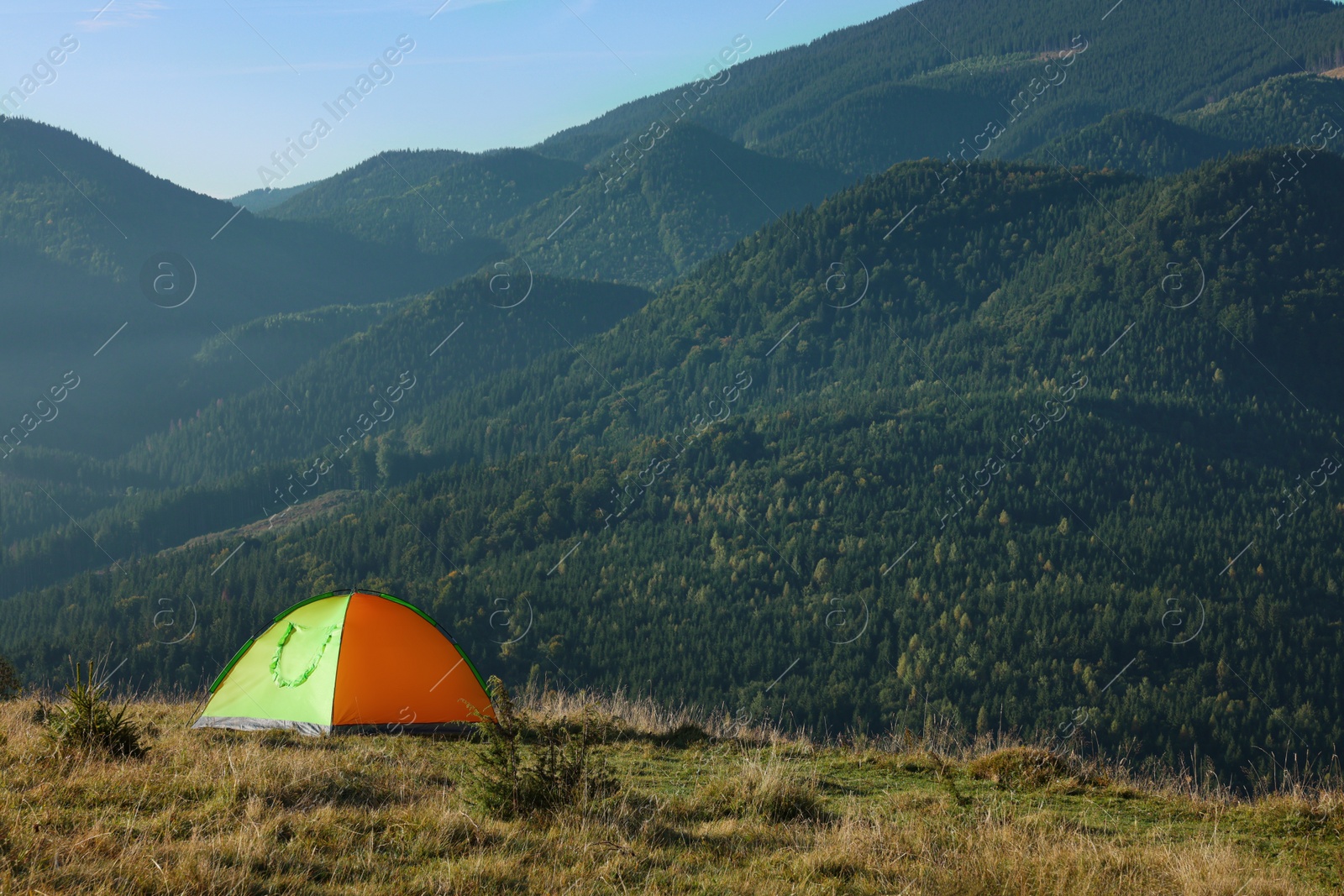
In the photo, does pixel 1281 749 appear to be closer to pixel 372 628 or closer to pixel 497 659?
pixel 497 659

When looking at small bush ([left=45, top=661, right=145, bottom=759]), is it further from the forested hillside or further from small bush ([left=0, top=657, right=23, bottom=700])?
the forested hillside

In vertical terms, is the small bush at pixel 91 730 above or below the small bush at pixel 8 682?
above

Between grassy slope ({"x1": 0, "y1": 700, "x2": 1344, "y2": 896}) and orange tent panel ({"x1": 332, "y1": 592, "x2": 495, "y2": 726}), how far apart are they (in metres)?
2.85

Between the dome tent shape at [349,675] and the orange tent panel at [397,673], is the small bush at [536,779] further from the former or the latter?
the dome tent shape at [349,675]

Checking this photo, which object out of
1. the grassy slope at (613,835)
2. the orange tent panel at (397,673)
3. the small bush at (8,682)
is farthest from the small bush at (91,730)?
the small bush at (8,682)

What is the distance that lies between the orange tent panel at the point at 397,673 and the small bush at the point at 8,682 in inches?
224

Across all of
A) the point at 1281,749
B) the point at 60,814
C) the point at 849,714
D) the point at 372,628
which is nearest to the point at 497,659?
the point at 849,714

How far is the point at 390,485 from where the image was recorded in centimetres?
17675

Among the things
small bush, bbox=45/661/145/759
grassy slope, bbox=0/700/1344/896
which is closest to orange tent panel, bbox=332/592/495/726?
grassy slope, bbox=0/700/1344/896

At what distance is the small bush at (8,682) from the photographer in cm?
1477

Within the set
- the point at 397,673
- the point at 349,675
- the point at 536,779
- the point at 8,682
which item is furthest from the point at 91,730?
the point at 8,682

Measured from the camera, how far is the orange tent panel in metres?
13.5

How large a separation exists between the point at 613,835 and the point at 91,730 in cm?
533

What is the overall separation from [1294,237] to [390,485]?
522ft
